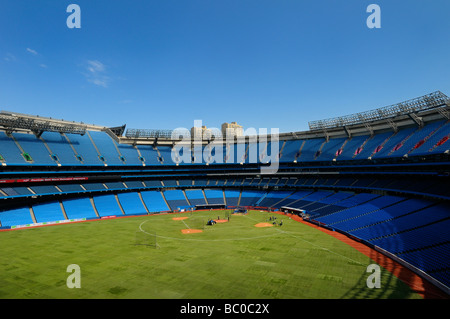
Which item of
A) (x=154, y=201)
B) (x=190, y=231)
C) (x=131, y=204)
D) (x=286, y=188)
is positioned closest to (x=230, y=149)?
(x=286, y=188)

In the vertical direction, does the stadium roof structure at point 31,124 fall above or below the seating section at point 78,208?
above

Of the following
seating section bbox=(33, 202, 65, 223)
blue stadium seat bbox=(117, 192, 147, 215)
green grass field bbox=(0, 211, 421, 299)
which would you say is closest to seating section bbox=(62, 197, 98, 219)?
seating section bbox=(33, 202, 65, 223)

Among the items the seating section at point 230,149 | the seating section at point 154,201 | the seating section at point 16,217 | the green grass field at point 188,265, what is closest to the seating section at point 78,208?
the seating section at point 16,217

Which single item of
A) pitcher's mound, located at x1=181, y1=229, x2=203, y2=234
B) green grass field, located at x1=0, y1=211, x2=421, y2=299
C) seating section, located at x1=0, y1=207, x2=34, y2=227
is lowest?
green grass field, located at x1=0, y1=211, x2=421, y2=299

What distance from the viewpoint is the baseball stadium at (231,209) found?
22.5m

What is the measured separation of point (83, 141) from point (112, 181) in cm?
1681

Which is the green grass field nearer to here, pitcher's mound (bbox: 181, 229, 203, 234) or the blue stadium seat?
pitcher's mound (bbox: 181, 229, 203, 234)

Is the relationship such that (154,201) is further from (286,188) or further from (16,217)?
(286,188)

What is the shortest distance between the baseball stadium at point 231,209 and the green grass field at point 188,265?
191 mm

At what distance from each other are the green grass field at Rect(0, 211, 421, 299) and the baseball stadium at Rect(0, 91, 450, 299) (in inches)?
7.5

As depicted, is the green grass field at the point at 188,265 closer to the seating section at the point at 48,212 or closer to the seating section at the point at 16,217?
the seating section at the point at 16,217

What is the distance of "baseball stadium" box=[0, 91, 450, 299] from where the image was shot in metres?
22.5
